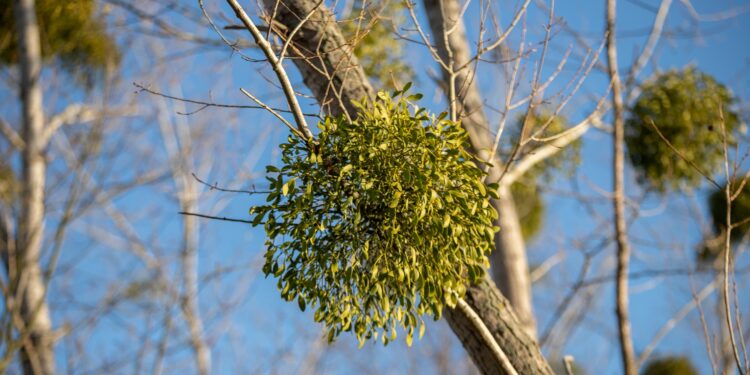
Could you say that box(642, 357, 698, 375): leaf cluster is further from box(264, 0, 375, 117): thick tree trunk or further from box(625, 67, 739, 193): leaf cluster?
box(264, 0, 375, 117): thick tree trunk

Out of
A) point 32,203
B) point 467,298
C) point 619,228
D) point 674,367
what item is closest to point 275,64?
point 467,298

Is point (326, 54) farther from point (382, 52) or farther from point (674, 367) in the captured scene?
point (674, 367)

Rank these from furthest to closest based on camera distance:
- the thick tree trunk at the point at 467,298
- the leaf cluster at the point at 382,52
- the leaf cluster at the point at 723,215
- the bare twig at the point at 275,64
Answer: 1. the leaf cluster at the point at 723,215
2. the leaf cluster at the point at 382,52
3. the thick tree trunk at the point at 467,298
4. the bare twig at the point at 275,64

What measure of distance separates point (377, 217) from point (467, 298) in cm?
53

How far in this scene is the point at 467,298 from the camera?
90.7 inches

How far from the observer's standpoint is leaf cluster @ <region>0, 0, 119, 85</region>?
5.00m

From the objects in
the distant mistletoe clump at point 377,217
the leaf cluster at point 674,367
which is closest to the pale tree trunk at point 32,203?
the distant mistletoe clump at point 377,217

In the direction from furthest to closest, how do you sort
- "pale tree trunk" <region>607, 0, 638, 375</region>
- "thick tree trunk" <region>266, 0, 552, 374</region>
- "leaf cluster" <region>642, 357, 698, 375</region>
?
1. "leaf cluster" <region>642, 357, 698, 375</region>
2. "pale tree trunk" <region>607, 0, 638, 375</region>
3. "thick tree trunk" <region>266, 0, 552, 374</region>

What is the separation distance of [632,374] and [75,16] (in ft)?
13.8

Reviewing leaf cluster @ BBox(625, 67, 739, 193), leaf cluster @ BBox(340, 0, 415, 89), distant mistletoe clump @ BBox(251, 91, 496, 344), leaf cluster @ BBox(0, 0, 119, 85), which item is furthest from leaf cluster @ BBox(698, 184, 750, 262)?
leaf cluster @ BBox(0, 0, 119, 85)

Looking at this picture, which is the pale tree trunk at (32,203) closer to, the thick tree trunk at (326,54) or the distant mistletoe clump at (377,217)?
the thick tree trunk at (326,54)

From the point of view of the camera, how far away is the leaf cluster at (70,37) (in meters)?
5.00

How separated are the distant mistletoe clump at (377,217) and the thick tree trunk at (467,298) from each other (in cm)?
29

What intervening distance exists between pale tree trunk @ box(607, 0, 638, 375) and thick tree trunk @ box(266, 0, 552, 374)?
974mm
